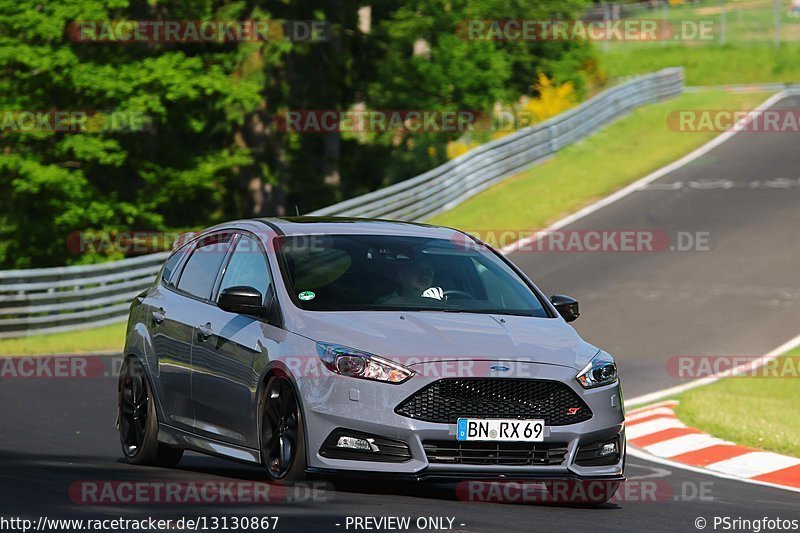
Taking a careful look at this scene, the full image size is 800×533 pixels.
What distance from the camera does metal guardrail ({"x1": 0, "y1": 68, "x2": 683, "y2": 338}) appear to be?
27.2 meters

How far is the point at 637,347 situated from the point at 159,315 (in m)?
11.9

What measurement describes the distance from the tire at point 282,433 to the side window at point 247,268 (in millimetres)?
901

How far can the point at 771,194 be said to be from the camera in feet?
110

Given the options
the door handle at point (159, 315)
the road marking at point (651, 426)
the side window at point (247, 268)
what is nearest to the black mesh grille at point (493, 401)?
the side window at point (247, 268)

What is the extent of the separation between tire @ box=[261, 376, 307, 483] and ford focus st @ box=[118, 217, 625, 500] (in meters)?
0.01

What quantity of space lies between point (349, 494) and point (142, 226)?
111 ft

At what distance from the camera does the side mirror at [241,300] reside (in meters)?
9.70

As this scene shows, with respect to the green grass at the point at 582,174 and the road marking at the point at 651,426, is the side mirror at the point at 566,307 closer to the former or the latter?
the road marking at the point at 651,426

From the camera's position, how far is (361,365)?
9.11 meters
